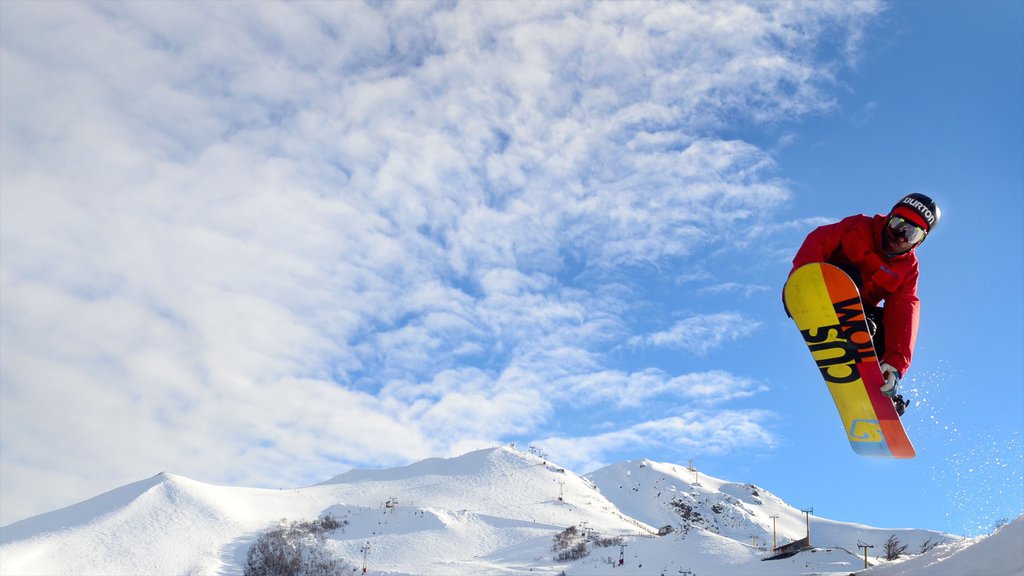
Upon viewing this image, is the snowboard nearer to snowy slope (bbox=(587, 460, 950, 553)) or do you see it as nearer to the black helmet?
the black helmet

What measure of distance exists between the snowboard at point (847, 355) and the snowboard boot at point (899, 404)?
0.05 meters

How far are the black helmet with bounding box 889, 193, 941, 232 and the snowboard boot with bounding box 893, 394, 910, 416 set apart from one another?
183 cm

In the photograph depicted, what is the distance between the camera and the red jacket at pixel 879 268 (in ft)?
26.7

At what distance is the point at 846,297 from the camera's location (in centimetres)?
802

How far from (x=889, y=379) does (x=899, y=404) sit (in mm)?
320

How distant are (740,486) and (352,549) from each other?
221 feet

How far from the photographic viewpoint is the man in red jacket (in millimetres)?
7980

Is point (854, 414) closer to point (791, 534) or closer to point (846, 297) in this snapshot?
point (846, 297)

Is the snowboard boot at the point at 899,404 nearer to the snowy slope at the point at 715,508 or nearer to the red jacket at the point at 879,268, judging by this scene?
the red jacket at the point at 879,268

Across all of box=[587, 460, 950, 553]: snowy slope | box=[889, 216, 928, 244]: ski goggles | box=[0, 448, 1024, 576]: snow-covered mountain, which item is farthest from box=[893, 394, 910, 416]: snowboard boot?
box=[587, 460, 950, 553]: snowy slope

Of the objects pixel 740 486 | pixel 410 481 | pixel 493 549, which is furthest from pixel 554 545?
pixel 740 486

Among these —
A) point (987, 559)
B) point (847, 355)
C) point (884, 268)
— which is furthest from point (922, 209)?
point (987, 559)

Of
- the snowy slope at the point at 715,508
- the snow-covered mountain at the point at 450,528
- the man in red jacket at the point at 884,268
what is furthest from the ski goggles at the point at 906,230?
the snowy slope at the point at 715,508

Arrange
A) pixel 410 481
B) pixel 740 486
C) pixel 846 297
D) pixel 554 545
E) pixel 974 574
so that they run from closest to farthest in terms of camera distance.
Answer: pixel 974 574 → pixel 846 297 → pixel 554 545 → pixel 410 481 → pixel 740 486
